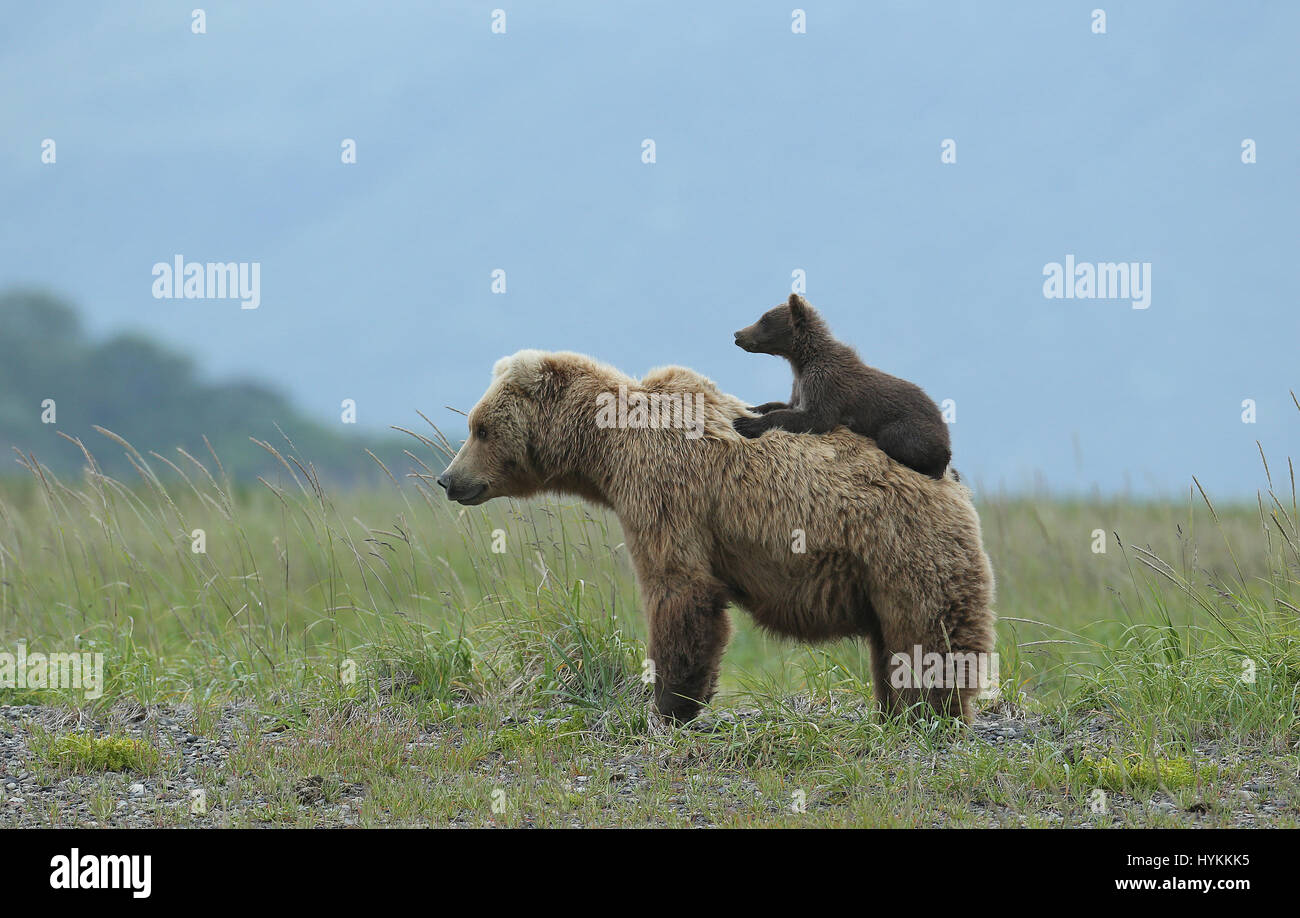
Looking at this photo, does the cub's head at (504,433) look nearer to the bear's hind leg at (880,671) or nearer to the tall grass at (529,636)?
the tall grass at (529,636)

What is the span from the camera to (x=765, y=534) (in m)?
6.54

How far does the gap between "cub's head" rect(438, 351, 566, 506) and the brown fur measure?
1 cm

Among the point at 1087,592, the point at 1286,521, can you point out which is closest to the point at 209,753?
the point at 1286,521

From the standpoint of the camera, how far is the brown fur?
6441 millimetres

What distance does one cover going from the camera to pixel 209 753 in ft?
22.8

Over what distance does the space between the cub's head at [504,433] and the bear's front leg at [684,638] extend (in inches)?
40.6

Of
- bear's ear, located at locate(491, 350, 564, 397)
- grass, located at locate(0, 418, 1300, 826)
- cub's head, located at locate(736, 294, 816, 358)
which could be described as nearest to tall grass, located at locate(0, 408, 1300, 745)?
grass, located at locate(0, 418, 1300, 826)

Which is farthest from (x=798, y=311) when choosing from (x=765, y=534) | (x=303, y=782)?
(x=303, y=782)

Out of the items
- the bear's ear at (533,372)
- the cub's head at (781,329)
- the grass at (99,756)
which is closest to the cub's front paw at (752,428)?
the cub's head at (781,329)

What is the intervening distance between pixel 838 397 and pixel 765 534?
843 millimetres

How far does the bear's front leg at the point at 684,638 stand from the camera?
21.2 feet

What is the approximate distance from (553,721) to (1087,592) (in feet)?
22.8

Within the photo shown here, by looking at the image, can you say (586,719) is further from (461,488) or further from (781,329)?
(781,329)
